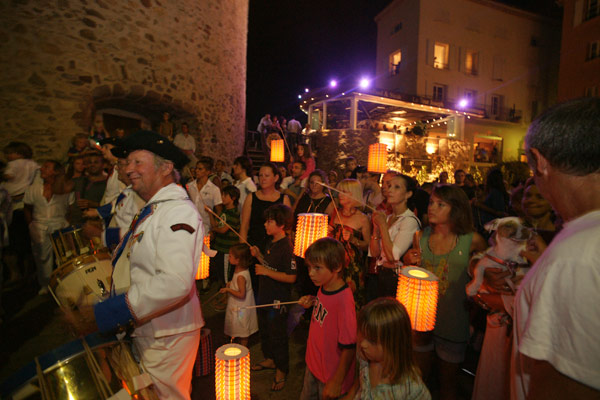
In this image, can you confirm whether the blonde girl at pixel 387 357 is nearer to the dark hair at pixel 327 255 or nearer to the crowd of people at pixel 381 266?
the crowd of people at pixel 381 266

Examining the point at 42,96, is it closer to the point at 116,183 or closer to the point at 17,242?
the point at 17,242

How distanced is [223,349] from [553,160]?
94.4 inches

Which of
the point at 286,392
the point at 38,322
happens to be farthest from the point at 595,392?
the point at 38,322

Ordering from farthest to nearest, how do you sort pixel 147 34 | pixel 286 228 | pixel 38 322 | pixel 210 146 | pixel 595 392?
pixel 210 146 → pixel 147 34 → pixel 38 322 → pixel 286 228 → pixel 595 392

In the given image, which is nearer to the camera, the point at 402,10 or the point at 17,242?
the point at 17,242

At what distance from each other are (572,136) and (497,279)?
150cm

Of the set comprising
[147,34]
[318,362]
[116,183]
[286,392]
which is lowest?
[286,392]

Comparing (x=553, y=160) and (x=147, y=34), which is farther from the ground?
(x=147, y=34)

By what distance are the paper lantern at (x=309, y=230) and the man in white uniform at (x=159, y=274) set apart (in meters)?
1.33

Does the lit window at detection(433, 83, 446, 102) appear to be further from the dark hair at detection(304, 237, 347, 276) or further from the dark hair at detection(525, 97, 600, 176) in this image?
the dark hair at detection(525, 97, 600, 176)

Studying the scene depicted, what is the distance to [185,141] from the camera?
29.5 ft

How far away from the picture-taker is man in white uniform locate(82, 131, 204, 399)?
1.56 metres

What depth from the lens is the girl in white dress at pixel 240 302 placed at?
3582 millimetres

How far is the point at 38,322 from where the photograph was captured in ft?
14.0
